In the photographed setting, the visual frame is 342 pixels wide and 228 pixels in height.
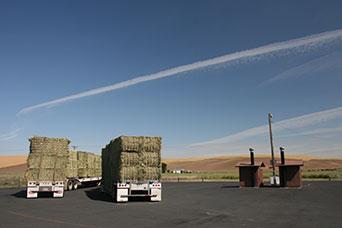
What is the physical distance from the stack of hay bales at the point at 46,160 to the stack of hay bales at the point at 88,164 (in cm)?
792

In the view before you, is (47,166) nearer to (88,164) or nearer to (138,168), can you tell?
(138,168)

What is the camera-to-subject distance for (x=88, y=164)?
3750 centimetres

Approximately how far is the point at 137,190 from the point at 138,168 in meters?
1.30

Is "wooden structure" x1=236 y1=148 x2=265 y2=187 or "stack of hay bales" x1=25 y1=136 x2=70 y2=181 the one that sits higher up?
"stack of hay bales" x1=25 y1=136 x2=70 y2=181

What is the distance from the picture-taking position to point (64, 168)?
26.6 metres

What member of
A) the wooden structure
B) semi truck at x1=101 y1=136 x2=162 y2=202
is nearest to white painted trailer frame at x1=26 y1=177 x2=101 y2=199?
semi truck at x1=101 y1=136 x2=162 y2=202

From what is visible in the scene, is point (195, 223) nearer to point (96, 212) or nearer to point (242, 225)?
point (242, 225)

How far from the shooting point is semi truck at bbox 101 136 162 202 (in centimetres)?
2142

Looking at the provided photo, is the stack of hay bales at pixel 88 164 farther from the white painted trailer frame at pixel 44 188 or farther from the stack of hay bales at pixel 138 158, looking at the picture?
the stack of hay bales at pixel 138 158

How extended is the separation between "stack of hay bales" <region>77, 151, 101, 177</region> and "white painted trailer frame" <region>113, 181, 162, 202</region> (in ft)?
47.5

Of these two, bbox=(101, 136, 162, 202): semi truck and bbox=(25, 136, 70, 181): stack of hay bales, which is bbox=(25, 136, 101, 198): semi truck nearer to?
bbox=(25, 136, 70, 181): stack of hay bales

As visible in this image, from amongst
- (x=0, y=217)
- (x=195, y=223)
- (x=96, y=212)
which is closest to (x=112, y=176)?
(x=96, y=212)

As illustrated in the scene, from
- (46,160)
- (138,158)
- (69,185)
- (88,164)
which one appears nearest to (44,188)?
(46,160)

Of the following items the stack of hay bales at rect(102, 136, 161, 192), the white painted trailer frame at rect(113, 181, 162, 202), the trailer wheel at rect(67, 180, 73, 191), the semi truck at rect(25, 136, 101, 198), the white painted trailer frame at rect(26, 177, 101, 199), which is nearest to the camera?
the white painted trailer frame at rect(113, 181, 162, 202)
